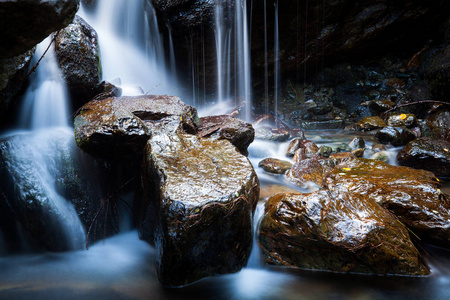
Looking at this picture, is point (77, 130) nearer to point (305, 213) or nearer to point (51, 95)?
point (51, 95)

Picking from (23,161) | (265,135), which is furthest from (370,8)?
(23,161)

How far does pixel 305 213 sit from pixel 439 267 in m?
1.40

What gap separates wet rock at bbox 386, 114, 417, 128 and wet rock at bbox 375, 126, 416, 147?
3.34 ft

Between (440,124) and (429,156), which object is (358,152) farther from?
(440,124)

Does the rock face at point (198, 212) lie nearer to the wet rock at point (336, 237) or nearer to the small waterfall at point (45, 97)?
the wet rock at point (336, 237)

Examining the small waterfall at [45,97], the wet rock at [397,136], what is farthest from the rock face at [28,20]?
the wet rock at [397,136]

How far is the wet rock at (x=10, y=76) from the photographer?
2775mm

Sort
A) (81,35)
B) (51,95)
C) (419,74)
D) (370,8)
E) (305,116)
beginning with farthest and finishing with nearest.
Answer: (305,116) → (419,74) → (370,8) → (81,35) → (51,95)

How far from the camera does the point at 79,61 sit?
395 cm

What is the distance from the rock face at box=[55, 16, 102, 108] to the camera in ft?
12.6

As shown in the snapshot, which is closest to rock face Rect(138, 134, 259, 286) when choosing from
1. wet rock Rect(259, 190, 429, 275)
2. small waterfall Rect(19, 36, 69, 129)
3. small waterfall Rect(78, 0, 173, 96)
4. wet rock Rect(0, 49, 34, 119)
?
wet rock Rect(259, 190, 429, 275)

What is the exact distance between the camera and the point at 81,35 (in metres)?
4.10

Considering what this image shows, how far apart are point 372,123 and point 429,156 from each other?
342 cm

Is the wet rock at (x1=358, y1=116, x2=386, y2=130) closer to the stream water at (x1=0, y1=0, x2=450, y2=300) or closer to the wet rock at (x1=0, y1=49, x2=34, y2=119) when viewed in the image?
the stream water at (x1=0, y1=0, x2=450, y2=300)
